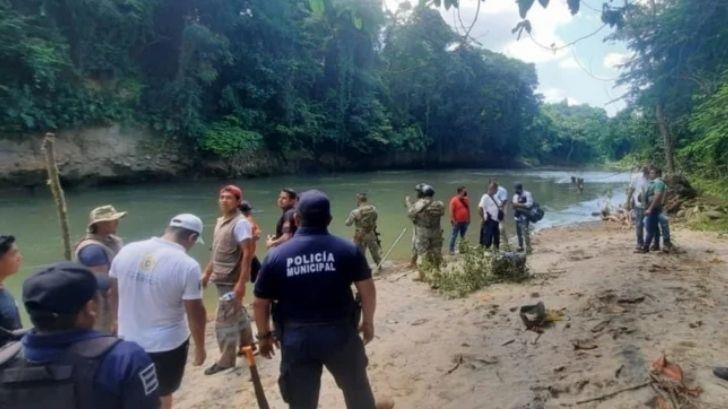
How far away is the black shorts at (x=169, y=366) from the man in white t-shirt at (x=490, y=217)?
8086 mm

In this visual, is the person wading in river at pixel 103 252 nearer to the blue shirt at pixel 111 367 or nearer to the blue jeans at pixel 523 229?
the blue shirt at pixel 111 367

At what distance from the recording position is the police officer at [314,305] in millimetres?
2986

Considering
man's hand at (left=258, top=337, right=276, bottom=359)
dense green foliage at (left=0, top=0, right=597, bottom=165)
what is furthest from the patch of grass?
man's hand at (left=258, top=337, right=276, bottom=359)

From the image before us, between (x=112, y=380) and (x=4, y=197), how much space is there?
81.6ft

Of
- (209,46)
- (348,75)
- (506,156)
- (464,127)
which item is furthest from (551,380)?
(506,156)

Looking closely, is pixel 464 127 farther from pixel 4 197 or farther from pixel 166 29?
pixel 4 197

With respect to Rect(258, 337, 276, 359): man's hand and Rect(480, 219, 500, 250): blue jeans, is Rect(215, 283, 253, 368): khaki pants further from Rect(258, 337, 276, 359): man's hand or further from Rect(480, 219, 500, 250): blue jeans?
Rect(480, 219, 500, 250): blue jeans

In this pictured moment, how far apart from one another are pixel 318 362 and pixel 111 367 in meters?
1.46

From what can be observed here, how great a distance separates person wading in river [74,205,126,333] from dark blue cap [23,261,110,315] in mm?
1604

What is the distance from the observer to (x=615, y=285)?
21.5ft

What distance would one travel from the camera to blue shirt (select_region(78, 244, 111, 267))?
383cm

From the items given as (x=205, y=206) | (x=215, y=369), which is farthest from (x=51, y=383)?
(x=205, y=206)

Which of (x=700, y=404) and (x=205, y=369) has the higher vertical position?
(x=700, y=404)

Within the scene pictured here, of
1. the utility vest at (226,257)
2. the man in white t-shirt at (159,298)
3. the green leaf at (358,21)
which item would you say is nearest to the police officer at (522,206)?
the utility vest at (226,257)
